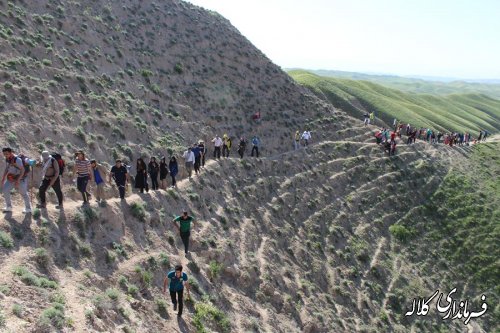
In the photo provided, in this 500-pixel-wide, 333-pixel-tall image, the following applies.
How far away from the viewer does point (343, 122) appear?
43.1 m

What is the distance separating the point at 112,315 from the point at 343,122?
115 feet

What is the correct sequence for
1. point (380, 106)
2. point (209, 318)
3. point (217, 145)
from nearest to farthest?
point (209, 318) → point (217, 145) → point (380, 106)

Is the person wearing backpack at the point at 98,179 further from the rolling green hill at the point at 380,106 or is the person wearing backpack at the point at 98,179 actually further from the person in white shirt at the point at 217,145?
the rolling green hill at the point at 380,106

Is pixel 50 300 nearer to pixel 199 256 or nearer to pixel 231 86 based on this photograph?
pixel 199 256

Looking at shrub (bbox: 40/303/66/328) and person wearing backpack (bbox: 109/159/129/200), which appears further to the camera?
person wearing backpack (bbox: 109/159/129/200)

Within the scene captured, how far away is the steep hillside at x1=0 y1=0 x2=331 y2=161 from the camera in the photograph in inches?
872

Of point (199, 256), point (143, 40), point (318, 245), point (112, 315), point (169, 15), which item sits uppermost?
point (169, 15)

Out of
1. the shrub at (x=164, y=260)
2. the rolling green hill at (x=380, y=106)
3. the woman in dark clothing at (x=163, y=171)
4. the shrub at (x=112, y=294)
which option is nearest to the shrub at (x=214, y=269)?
the shrub at (x=164, y=260)

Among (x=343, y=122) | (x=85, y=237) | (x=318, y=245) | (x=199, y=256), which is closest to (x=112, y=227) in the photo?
(x=85, y=237)

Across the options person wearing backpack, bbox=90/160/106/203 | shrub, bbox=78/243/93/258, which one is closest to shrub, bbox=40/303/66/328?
shrub, bbox=78/243/93/258

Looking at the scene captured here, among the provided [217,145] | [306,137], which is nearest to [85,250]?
[217,145]

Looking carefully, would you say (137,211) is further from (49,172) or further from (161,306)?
(161,306)

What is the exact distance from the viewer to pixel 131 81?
31156 mm

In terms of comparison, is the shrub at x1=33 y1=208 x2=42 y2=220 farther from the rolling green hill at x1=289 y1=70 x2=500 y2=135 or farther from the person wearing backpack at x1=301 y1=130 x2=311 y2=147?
the rolling green hill at x1=289 y1=70 x2=500 y2=135
